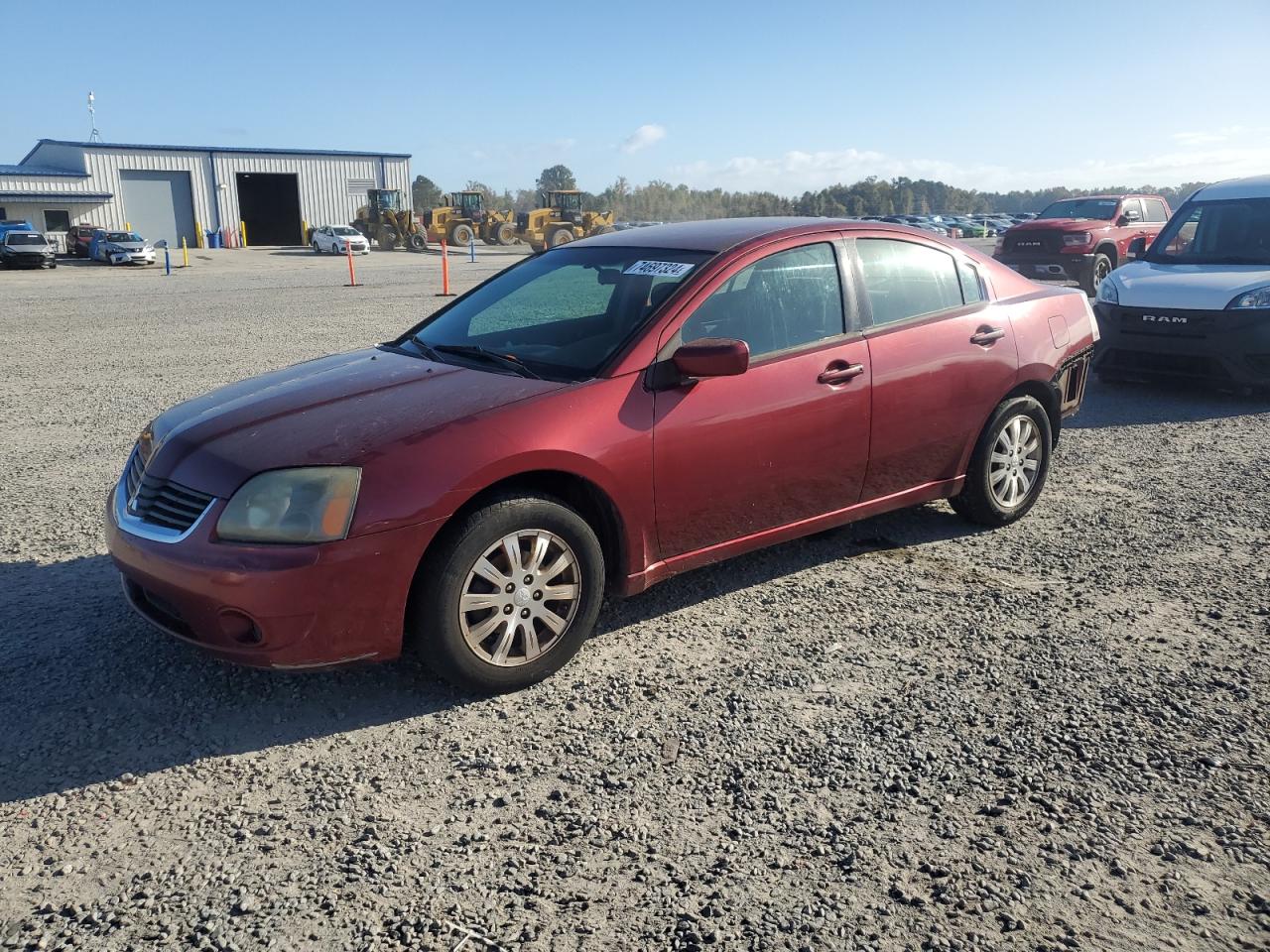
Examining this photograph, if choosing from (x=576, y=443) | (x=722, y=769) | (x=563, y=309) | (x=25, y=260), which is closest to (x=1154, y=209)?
(x=563, y=309)

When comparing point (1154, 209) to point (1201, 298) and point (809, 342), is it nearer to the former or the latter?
point (1201, 298)

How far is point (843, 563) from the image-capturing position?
491 centimetres

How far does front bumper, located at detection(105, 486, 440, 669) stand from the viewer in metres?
3.17

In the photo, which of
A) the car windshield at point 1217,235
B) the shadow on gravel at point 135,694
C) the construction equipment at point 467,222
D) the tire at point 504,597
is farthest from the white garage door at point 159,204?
the tire at point 504,597

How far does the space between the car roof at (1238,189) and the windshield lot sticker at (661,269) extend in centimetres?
773

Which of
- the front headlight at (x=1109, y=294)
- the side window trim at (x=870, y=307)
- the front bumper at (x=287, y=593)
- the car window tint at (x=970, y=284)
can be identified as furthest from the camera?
the front headlight at (x=1109, y=294)

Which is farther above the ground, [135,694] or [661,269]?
[661,269]

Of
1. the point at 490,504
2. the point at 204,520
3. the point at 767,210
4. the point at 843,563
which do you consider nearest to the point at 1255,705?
the point at 843,563

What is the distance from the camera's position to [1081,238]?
17.9 m

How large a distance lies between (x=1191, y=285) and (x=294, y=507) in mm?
8055

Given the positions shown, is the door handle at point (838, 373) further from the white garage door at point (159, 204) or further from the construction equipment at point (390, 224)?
the white garage door at point (159, 204)

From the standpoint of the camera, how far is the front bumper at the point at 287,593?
125 inches

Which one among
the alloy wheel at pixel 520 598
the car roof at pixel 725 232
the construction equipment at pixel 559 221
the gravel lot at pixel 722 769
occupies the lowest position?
the gravel lot at pixel 722 769

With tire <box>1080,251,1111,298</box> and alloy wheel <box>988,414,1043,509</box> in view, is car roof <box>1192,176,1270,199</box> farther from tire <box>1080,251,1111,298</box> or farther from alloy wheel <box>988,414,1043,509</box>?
tire <box>1080,251,1111,298</box>
